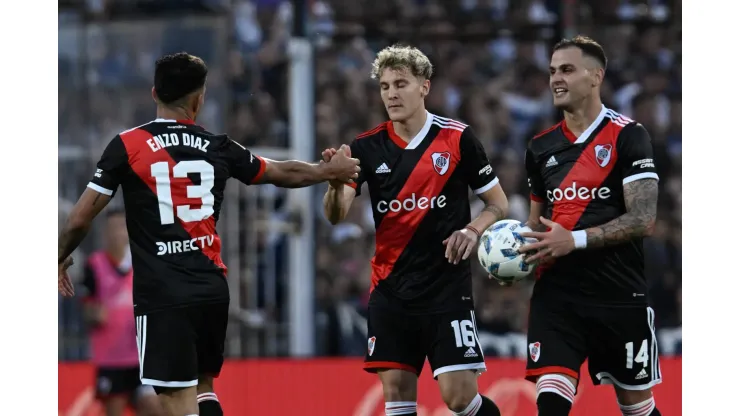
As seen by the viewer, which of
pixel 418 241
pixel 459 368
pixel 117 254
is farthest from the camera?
pixel 117 254

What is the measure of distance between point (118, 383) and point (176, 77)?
177 inches

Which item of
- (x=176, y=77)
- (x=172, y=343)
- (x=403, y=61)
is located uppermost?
(x=403, y=61)

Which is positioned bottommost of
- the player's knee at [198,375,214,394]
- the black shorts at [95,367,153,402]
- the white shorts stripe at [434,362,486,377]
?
the black shorts at [95,367,153,402]

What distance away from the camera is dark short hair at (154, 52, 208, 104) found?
20.7 feet

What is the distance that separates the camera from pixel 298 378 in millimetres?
10375

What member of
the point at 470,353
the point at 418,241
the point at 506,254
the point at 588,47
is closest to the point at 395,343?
the point at 470,353

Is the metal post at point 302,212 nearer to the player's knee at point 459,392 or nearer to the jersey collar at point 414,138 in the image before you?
the jersey collar at point 414,138

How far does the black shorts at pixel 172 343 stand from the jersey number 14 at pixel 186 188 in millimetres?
499

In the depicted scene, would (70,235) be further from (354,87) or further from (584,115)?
(354,87)

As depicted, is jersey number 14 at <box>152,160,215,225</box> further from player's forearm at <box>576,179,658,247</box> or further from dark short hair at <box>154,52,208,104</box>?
player's forearm at <box>576,179,658,247</box>

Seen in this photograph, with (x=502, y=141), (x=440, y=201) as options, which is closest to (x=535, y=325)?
(x=440, y=201)

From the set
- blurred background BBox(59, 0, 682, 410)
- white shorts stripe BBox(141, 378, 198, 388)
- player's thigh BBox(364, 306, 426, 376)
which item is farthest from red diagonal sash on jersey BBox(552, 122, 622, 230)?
blurred background BBox(59, 0, 682, 410)

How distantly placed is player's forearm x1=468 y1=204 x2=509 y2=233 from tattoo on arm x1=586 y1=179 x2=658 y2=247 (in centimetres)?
65

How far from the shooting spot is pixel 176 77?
248 inches
